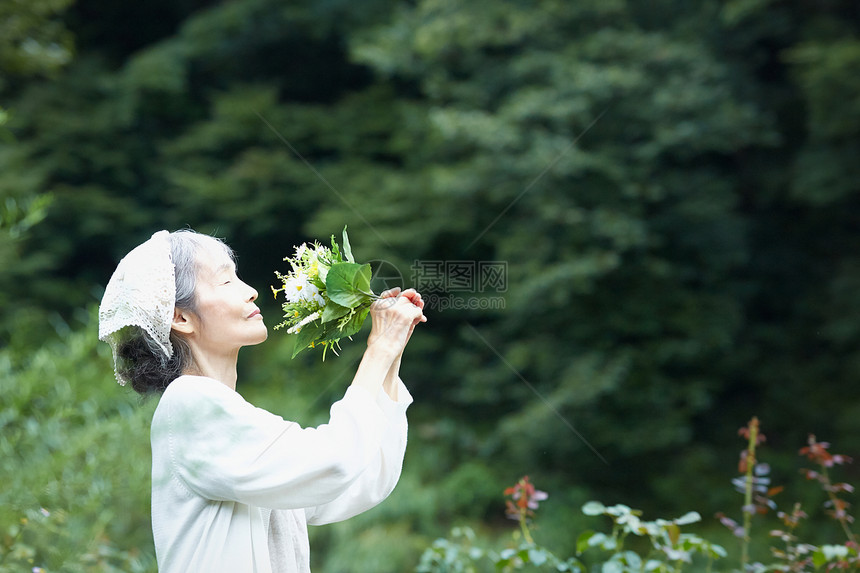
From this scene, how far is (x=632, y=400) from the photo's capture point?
6941mm

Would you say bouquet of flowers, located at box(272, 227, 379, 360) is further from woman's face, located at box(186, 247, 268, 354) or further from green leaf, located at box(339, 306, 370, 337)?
woman's face, located at box(186, 247, 268, 354)

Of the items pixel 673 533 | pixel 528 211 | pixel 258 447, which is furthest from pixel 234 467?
pixel 528 211

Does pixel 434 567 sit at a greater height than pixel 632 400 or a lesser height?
lesser

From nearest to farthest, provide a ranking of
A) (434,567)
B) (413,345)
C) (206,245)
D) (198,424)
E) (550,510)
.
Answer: (198,424) → (206,245) → (434,567) → (550,510) → (413,345)

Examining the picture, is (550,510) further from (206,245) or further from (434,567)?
Result: (206,245)

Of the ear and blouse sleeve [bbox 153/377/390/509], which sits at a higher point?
the ear

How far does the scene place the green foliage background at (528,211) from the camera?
655 centimetres

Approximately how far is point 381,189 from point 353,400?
270 inches

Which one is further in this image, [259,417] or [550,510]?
[550,510]

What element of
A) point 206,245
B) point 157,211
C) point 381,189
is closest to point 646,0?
point 381,189

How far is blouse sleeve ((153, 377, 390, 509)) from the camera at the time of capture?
1345 millimetres

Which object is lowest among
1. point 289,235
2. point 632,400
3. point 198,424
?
point 198,424

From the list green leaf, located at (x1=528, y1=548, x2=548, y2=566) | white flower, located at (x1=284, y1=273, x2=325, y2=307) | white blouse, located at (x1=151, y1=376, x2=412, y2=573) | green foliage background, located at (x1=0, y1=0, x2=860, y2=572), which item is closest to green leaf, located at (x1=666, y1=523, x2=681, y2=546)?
green leaf, located at (x1=528, y1=548, x2=548, y2=566)

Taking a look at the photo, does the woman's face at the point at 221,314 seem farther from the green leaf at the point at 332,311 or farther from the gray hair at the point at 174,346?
the green leaf at the point at 332,311
